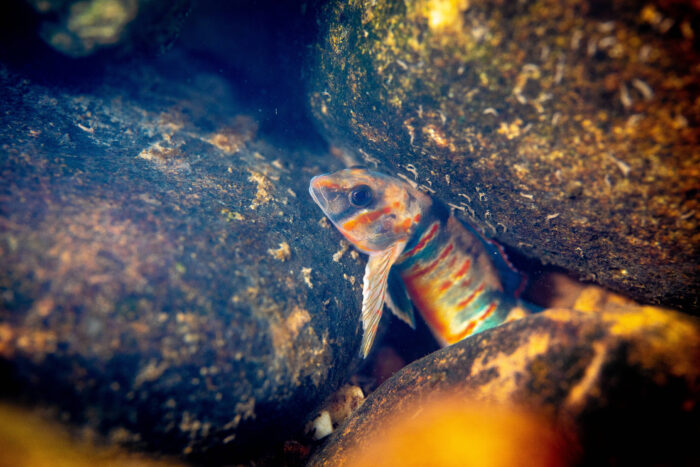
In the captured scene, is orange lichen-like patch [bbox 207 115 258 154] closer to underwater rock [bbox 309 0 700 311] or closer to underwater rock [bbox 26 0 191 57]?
underwater rock [bbox 26 0 191 57]

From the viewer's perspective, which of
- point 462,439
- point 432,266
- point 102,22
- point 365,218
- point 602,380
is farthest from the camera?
point 432,266

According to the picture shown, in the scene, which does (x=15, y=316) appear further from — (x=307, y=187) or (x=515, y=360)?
(x=515, y=360)

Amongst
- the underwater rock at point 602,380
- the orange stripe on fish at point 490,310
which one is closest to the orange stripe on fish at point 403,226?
the orange stripe on fish at point 490,310

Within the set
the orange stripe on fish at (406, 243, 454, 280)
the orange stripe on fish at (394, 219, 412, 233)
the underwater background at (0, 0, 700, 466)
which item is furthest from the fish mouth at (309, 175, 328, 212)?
the orange stripe on fish at (406, 243, 454, 280)

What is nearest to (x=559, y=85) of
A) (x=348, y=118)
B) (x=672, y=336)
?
(x=672, y=336)

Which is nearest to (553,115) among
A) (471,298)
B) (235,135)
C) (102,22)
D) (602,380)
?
(602,380)

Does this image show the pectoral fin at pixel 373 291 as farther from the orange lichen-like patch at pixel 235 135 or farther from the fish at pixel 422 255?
the orange lichen-like patch at pixel 235 135

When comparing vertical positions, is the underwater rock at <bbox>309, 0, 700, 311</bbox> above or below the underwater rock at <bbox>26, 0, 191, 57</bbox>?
below

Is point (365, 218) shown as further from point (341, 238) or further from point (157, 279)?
point (157, 279)
